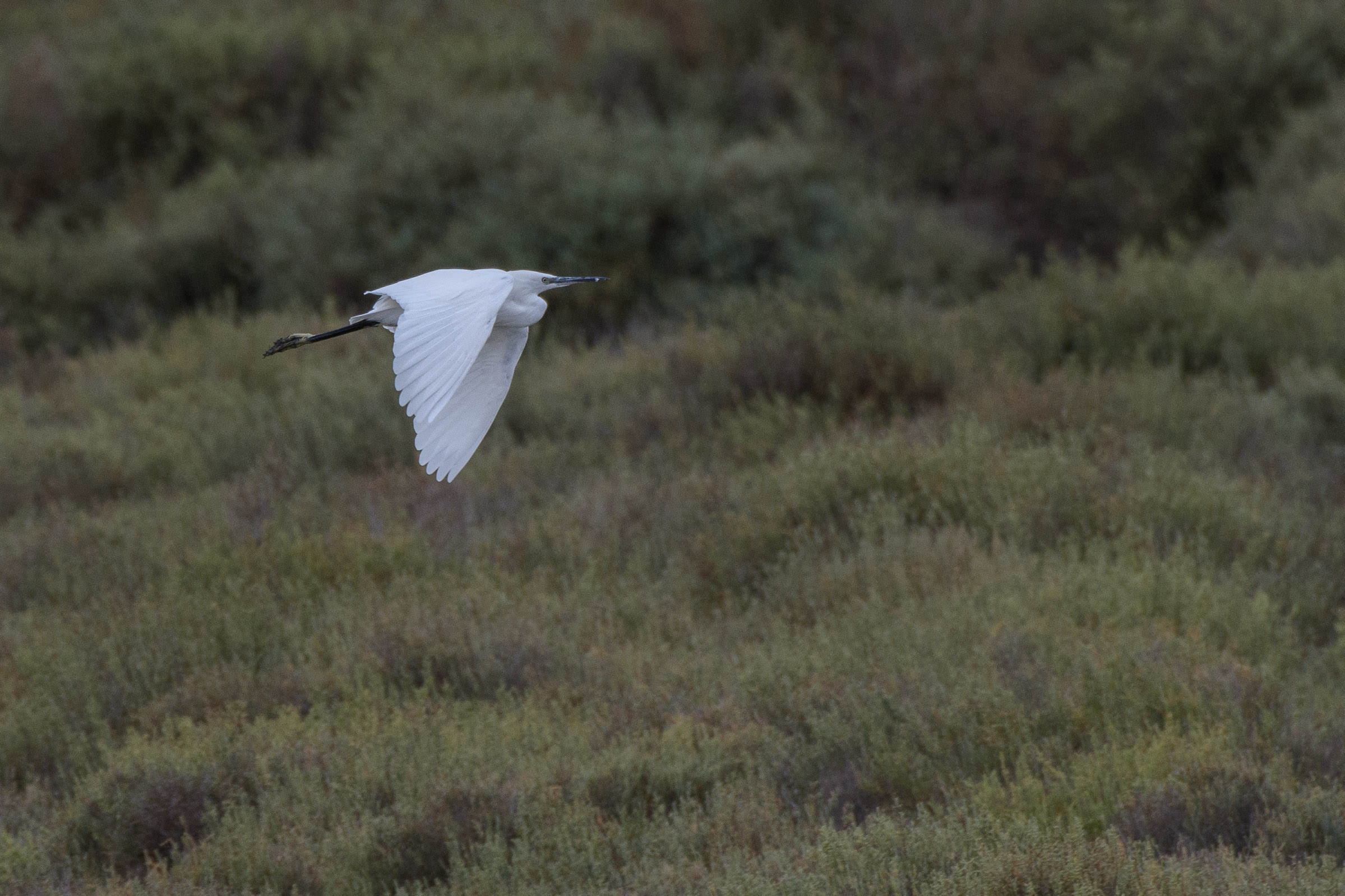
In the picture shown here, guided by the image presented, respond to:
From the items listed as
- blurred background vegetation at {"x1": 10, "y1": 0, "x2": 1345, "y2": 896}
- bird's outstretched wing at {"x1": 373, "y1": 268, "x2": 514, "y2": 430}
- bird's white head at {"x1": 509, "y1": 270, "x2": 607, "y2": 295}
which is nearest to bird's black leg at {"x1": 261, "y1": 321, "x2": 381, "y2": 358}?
bird's outstretched wing at {"x1": 373, "y1": 268, "x2": 514, "y2": 430}

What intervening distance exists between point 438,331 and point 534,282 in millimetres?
708

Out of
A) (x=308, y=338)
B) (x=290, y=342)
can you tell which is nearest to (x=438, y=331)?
(x=308, y=338)

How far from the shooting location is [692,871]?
4.05 metres

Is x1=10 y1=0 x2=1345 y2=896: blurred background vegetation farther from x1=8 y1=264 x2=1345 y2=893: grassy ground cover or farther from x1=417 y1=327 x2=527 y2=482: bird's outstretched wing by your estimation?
x1=417 y1=327 x2=527 y2=482: bird's outstretched wing

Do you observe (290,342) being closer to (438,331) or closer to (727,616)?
(438,331)

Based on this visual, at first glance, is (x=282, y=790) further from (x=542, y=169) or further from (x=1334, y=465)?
(x=542, y=169)

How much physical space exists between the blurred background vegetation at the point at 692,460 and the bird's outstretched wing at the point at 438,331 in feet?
4.67

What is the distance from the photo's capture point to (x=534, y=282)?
412 centimetres

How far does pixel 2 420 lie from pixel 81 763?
3894 mm

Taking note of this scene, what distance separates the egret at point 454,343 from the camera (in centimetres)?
327

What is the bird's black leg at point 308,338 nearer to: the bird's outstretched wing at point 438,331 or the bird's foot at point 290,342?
the bird's foot at point 290,342

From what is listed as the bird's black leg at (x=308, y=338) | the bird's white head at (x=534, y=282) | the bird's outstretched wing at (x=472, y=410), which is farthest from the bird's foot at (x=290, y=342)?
the bird's white head at (x=534, y=282)

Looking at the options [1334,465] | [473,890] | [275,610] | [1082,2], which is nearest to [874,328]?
[1334,465]

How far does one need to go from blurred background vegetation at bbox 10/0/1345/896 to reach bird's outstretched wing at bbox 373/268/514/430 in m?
1.42
